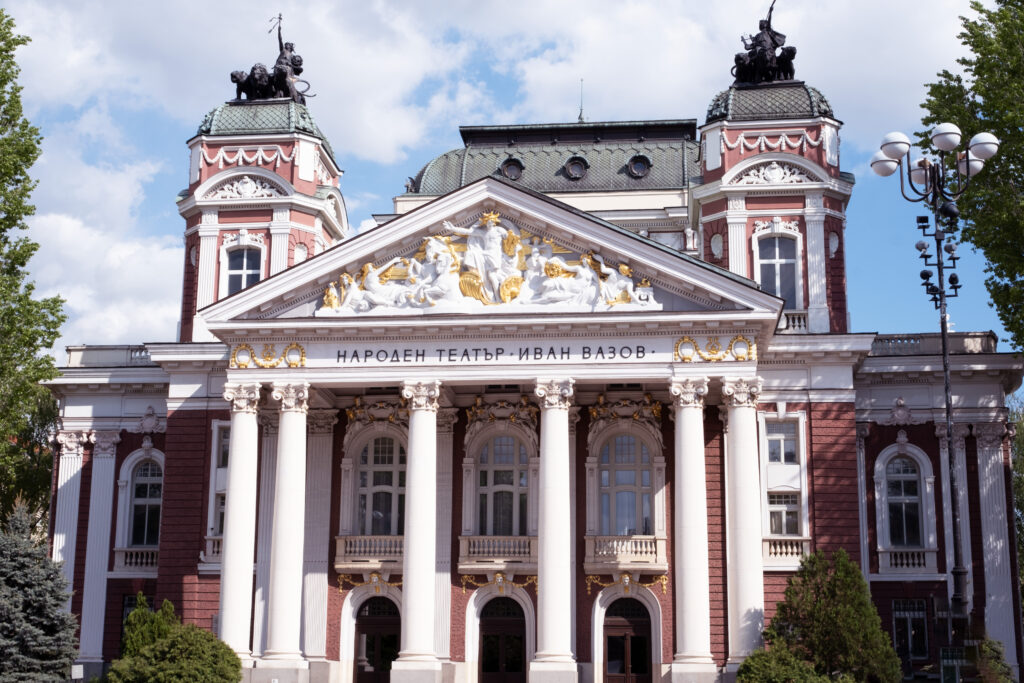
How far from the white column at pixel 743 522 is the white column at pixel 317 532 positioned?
42.3 ft

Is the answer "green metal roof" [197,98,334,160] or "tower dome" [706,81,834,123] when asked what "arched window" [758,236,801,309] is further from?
"green metal roof" [197,98,334,160]

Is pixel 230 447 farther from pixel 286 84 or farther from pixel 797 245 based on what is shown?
pixel 797 245

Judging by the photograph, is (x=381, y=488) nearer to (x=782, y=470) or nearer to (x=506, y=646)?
(x=506, y=646)

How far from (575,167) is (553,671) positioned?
76.2ft

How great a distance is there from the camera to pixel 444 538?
39656mm

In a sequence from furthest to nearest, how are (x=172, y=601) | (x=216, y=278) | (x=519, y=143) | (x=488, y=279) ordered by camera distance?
(x=519, y=143) → (x=216, y=278) → (x=172, y=601) → (x=488, y=279)

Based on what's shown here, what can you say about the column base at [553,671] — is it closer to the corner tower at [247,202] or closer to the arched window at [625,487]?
the arched window at [625,487]

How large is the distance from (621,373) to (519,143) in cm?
1856

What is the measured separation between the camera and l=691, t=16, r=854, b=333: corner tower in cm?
4147

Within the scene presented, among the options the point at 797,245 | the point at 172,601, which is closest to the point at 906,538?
the point at 797,245

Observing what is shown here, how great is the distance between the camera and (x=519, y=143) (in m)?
52.3

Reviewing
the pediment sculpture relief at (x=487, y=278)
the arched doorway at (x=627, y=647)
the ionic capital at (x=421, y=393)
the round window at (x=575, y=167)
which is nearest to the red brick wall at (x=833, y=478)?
the arched doorway at (x=627, y=647)

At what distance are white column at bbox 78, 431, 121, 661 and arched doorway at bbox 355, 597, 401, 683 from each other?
9.80 metres

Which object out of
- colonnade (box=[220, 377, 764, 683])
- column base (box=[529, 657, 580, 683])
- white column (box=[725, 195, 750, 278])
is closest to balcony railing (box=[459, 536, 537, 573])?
colonnade (box=[220, 377, 764, 683])
